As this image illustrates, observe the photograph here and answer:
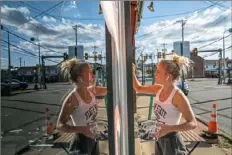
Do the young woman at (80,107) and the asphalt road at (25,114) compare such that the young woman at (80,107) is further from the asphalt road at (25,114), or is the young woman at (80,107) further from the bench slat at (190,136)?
the bench slat at (190,136)

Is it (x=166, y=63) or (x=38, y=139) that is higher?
(x=166, y=63)

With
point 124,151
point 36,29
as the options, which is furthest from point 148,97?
point 36,29

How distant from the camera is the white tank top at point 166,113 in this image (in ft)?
5.01

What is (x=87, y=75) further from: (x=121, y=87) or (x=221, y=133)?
(x=221, y=133)

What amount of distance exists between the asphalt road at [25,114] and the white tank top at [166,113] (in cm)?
54

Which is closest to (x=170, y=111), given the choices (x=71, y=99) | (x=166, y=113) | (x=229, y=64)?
(x=166, y=113)

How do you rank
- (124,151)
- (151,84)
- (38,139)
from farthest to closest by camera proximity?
(151,84) < (38,139) < (124,151)

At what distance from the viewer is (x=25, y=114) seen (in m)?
1.49

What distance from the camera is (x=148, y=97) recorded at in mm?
1551

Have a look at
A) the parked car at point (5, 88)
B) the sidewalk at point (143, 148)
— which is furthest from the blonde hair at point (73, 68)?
the parked car at point (5, 88)

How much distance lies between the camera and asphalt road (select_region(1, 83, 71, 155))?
1447 millimetres

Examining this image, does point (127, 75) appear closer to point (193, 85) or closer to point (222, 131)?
point (193, 85)

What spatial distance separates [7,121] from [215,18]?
137 cm

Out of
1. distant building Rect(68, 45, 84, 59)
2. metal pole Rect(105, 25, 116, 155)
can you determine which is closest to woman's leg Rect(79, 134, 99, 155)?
metal pole Rect(105, 25, 116, 155)
